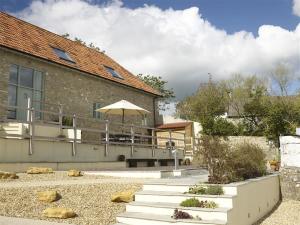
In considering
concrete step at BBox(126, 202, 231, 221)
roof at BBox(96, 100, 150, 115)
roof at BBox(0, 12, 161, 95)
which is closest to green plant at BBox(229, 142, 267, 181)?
concrete step at BBox(126, 202, 231, 221)

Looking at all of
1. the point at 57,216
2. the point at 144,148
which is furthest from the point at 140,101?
the point at 57,216

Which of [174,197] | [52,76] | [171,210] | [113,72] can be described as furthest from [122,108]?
[171,210]

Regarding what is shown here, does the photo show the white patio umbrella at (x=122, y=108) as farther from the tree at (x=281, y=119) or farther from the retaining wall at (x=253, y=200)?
the tree at (x=281, y=119)

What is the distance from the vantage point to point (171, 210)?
7.31m

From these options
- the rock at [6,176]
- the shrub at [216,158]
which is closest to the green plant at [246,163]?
the shrub at [216,158]

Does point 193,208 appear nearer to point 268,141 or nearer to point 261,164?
point 261,164

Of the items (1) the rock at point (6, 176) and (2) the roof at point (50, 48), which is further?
(2) the roof at point (50, 48)

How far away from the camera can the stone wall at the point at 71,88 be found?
16.6m

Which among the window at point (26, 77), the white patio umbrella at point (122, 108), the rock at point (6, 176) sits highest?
the window at point (26, 77)

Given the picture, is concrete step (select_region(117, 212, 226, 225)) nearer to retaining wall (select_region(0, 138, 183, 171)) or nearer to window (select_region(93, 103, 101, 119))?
retaining wall (select_region(0, 138, 183, 171))

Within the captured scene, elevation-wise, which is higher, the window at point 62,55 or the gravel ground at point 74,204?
the window at point 62,55

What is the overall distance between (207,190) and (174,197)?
2.35 feet

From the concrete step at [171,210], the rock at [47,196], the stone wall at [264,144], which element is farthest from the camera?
the stone wall at [264,144]

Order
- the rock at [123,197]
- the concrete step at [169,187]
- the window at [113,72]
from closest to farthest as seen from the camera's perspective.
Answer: the rock at [123,197] < the concrete step at [169,187] < the window at [113,72]
